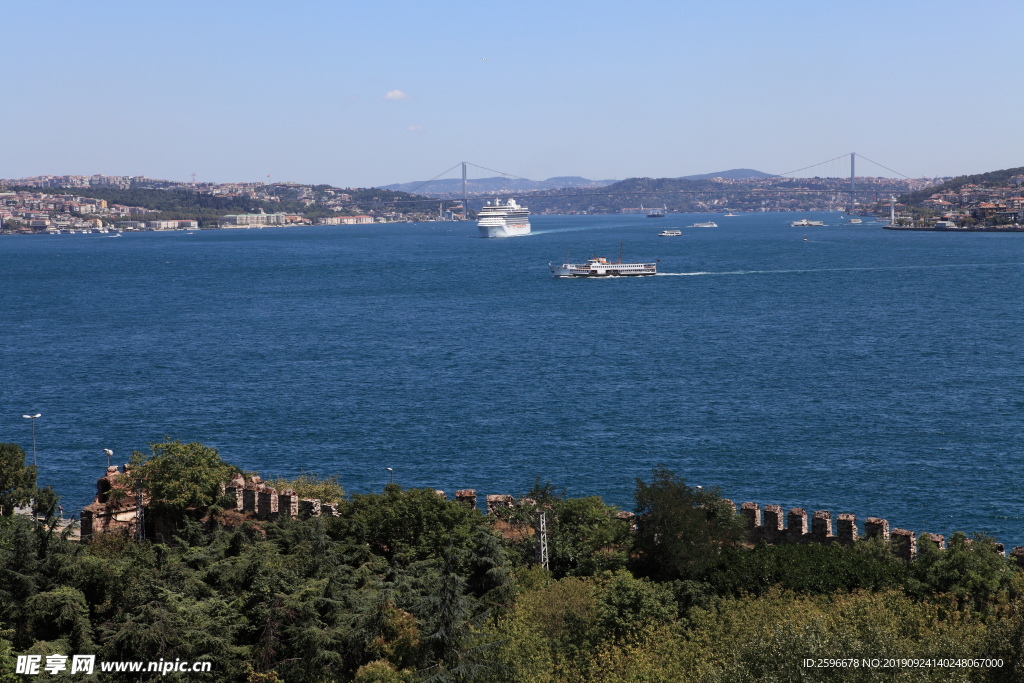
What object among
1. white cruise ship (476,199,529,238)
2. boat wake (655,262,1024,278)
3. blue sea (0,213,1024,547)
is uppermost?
white cruise ship (476,199,529,238)

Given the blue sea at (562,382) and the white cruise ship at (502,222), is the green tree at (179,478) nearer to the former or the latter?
the blue sea at (562,382)

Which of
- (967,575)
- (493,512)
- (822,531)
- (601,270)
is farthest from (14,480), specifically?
(601,270)

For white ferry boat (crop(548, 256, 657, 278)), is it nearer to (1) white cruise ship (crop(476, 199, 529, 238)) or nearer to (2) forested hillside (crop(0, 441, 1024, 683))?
(2) forested hillside (crop(0, 441, 1024, 683))

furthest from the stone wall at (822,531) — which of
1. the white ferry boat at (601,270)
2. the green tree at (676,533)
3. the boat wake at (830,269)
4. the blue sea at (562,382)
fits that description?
the boat wake at (830,269)

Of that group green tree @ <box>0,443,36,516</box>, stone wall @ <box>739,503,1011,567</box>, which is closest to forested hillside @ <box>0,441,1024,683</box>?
stone wall @ <box>739,503,1011,567</box>

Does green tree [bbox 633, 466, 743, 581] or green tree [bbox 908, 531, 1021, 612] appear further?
green tree [bbox 633, 466, 743, 581]

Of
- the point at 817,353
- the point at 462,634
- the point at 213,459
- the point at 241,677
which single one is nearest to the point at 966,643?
the point at 462,634
